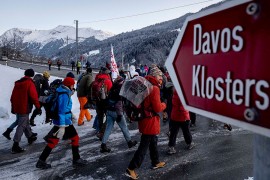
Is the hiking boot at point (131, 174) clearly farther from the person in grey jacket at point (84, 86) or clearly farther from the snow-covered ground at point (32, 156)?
the person in grey jacket at point (84, 86)

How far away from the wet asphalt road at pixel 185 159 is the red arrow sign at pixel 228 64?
3968 mm

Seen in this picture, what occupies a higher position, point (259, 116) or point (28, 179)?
point (259, 116)

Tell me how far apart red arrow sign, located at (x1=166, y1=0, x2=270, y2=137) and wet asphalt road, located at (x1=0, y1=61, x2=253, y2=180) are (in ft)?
13.0

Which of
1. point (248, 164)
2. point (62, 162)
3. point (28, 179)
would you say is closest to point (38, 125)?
point (62, 162)

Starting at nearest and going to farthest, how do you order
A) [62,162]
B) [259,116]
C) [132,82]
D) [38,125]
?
1. [259,116]
2. [132,82]
3. [62,162]
4. [38,125]

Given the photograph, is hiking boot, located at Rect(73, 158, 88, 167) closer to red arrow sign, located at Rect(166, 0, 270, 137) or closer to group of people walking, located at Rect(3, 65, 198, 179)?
group of people walking, located at Rect(3, 65, 198, 179)

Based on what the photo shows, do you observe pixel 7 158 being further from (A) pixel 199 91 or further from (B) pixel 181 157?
(A) pixel 199 91

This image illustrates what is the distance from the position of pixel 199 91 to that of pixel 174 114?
17.3ft

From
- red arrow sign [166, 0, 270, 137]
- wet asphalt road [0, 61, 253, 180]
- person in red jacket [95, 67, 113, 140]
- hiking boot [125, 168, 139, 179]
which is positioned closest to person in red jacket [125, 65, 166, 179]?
hiking boot [125, 168, 139, 179]

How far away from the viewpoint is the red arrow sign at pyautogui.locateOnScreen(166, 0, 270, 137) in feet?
3.02

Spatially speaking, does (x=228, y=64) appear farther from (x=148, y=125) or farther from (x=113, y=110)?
(x=113, y=110)

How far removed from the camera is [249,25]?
97cm

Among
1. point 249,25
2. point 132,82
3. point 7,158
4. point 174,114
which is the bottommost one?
point 7,158

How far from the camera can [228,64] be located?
107 cm
